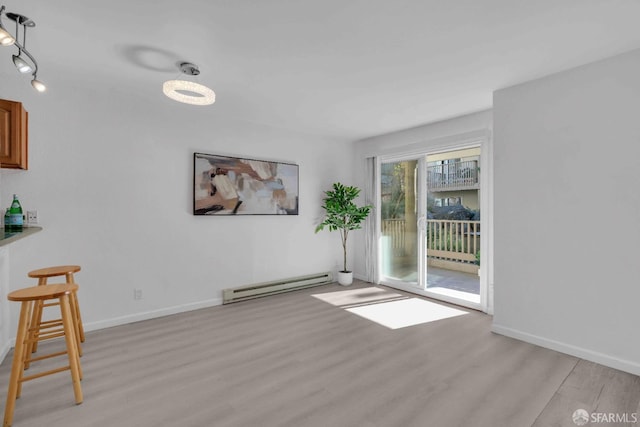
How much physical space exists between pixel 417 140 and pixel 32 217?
4.59m

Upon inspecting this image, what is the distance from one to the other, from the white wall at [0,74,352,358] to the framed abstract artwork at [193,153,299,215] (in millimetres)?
117

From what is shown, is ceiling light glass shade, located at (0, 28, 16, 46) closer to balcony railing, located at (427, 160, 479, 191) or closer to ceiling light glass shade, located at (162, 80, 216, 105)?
ceiling light glass shade, located at (162, 80, 216, 105)

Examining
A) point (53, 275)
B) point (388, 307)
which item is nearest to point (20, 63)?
point (53, 275)

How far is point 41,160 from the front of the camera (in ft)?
9.29

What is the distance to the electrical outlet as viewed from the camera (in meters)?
2.77

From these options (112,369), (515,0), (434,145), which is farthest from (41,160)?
(434,145)

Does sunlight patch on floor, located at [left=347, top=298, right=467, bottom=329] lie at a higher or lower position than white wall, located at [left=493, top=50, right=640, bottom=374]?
lower

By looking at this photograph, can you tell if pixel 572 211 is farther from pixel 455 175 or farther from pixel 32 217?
pixel 32 217

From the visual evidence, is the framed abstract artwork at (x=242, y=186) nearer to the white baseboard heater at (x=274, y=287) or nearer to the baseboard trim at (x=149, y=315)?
the white baseboard heater at (x=274, y=287)

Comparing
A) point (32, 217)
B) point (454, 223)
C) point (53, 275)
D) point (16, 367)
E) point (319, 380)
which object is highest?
point (32, 217)

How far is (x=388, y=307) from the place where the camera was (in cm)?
380

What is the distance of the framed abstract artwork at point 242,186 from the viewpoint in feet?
12.2

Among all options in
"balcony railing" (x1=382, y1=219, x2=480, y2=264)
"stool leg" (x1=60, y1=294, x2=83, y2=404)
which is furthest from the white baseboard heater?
"stool leg" (x1=60, y1=294, x2=83, y2=404)

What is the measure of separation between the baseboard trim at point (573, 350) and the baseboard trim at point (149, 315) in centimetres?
333
